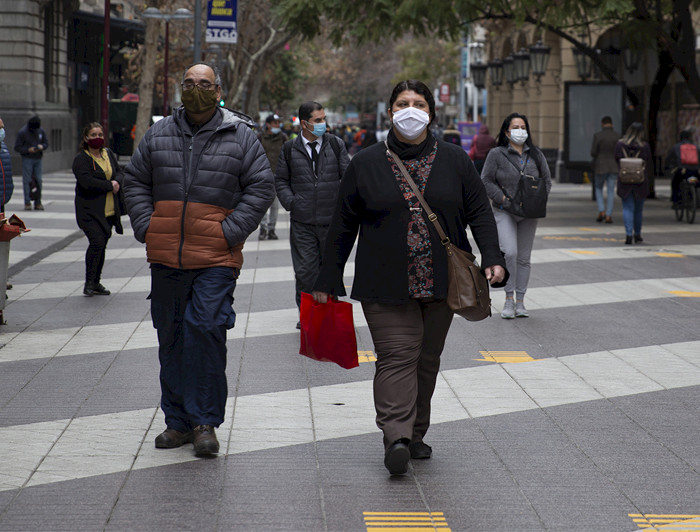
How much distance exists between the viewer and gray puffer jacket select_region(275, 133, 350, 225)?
9.47 meters

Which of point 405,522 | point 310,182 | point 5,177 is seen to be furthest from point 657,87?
point 405,522

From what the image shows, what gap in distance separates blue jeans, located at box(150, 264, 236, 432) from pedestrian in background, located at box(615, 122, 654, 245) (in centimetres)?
1166

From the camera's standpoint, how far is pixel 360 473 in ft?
17.7

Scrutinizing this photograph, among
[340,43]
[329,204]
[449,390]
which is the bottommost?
[449,390]

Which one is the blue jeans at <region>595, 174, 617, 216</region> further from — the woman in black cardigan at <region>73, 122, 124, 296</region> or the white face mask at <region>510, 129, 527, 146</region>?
the woman in black cardigan at <region>73, 122, 124, 296</region>

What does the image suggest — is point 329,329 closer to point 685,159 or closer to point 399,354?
point 399,354

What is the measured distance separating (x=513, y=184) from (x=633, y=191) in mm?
6939

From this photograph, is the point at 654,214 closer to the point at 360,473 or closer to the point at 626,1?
the point at 626,1

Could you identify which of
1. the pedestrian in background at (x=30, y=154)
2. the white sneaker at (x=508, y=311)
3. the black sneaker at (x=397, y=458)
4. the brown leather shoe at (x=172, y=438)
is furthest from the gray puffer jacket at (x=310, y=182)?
the pedestrian in background at (x=30, y=154)

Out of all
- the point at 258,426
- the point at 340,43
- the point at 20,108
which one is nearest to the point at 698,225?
the point at 340,43

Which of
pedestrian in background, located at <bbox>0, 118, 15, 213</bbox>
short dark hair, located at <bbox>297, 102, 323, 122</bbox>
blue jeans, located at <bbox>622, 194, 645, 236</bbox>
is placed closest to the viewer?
short dark hair, located at <bbox>297, 102, 323, 122</bbox>

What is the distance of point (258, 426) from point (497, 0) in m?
15.5

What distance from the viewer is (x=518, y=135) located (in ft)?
32.1

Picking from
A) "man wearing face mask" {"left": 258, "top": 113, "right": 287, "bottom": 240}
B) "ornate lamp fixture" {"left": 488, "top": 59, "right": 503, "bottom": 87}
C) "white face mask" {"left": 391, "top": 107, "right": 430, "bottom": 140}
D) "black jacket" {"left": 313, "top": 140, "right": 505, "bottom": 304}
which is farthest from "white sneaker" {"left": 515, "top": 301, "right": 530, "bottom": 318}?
"ornate lamp fixture" {"left": 488, "top": 59, "right": 503, "bottom": 87}
